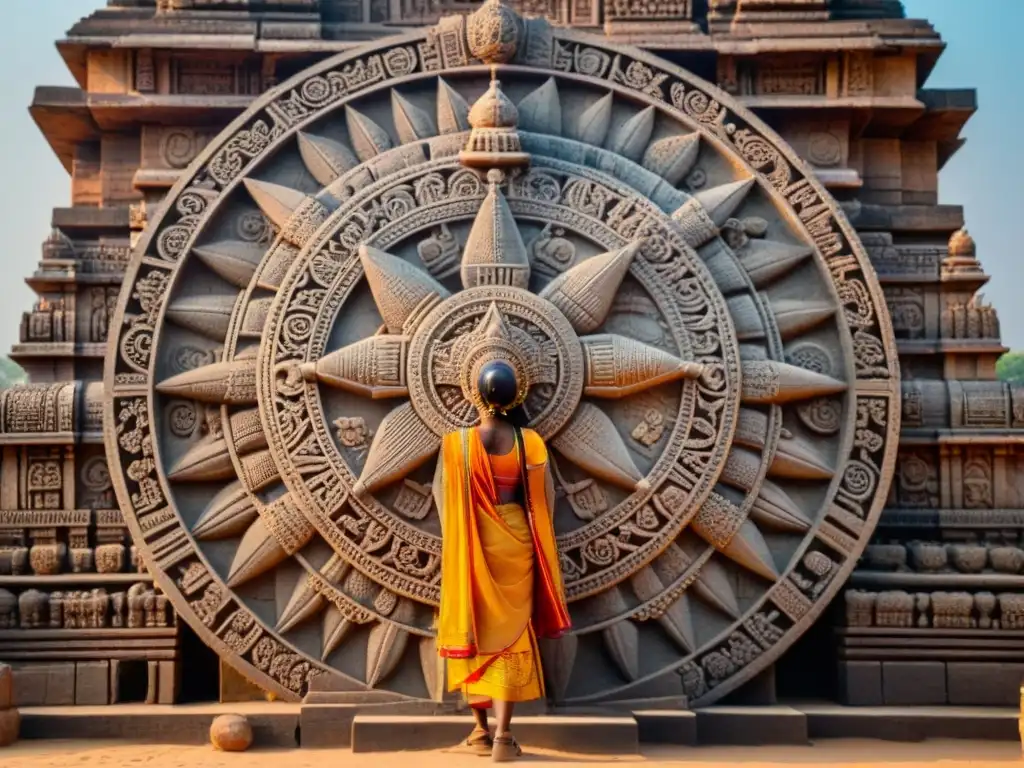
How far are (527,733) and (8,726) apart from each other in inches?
128

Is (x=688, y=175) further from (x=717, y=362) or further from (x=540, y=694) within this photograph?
(x=540, y=694)

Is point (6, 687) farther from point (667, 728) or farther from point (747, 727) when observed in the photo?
point (747, 727)

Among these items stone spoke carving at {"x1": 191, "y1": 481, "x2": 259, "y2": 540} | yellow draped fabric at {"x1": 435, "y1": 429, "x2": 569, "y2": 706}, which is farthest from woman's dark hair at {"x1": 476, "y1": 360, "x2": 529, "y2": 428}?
stone spoke carving at {"x1": 191, "y1": 481, "x2": 259, "y2": 540}

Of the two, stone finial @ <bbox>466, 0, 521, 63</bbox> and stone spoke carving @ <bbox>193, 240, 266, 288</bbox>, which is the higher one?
stone finial @ <bbox>466, 0, 521, 63</bbox>

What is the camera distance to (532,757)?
948 centimetres

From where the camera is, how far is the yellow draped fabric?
30.8 feet

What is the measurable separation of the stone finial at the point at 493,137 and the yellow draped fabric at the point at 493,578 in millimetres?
2204

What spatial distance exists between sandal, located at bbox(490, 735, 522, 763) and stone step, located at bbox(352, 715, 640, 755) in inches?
14.4

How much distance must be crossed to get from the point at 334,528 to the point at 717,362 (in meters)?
2.81

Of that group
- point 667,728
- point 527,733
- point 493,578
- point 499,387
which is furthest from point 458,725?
point 499,387

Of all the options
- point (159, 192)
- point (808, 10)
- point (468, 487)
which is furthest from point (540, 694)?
point (808, 10)

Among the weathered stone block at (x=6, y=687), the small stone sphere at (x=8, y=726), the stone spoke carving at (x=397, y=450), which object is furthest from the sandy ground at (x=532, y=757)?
the stone spoke carving at (x=397, y=450)

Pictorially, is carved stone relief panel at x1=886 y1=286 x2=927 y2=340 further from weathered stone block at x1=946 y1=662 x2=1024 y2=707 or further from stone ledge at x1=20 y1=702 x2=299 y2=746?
stone ledge at x1=20 y1=702 x2=299 y2=746

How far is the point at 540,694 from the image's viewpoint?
9.61 meters
